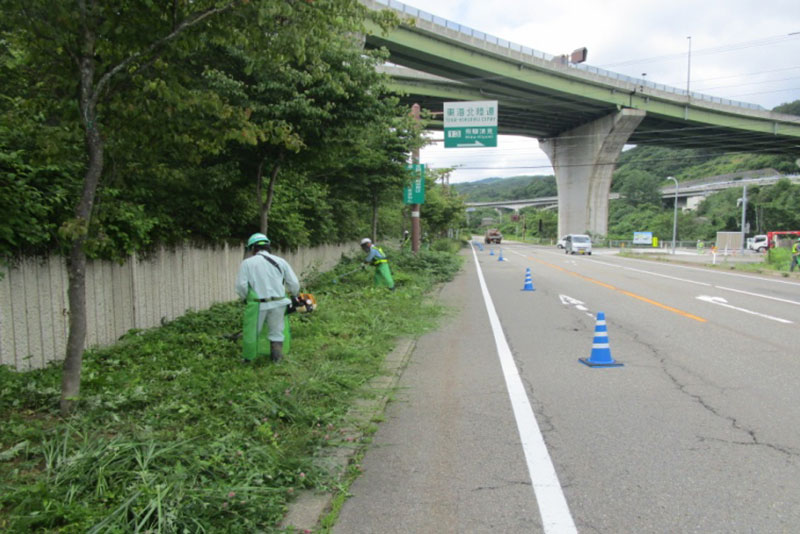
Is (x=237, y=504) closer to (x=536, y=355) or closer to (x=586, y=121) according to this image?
(x=536, y=355)

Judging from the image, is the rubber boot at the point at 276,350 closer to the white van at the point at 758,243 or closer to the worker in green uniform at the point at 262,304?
the worker in green uniform at the point at 262,304

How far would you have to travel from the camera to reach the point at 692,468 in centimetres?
356

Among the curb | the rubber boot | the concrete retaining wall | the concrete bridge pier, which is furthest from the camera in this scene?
the concrete bridge pier

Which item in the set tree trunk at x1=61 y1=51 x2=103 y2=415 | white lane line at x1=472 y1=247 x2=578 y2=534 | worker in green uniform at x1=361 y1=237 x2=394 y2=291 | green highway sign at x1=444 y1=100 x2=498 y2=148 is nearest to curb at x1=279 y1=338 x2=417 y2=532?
white lane line at x1=472 y1=247 x2=578 y2=534

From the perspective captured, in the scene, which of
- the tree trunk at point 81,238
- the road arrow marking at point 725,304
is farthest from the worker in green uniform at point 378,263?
the tree trunk at point 81,238

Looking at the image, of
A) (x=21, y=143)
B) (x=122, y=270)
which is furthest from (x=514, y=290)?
(x=21, y=143)

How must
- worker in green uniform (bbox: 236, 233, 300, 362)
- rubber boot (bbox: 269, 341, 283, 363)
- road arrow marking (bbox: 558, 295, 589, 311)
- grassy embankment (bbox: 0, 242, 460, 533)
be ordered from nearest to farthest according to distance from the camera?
grassy embankment (bbox: 0, 242, 460, 533)
worker in green uniform (bbox: 236, 233, 300, 362)
rubber boot (bbox: 269, 341, 283, 363)
road arrow marking (bbox: 558, 295, 589, 311)

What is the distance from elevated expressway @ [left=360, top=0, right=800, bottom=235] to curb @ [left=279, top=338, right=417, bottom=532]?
74.6ft

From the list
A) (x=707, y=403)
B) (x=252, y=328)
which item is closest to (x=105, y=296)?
(x=252, y=328)

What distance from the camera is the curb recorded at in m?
2.93

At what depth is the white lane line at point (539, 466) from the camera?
2936 millimetres

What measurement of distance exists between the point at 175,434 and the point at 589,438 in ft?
10.2

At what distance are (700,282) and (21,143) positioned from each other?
18849 millimetres

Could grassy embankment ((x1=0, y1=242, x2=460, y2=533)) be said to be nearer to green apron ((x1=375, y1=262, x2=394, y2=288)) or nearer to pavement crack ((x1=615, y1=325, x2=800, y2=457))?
pavement crack ((x1=615, y1=325, x2=800, y2=457))
